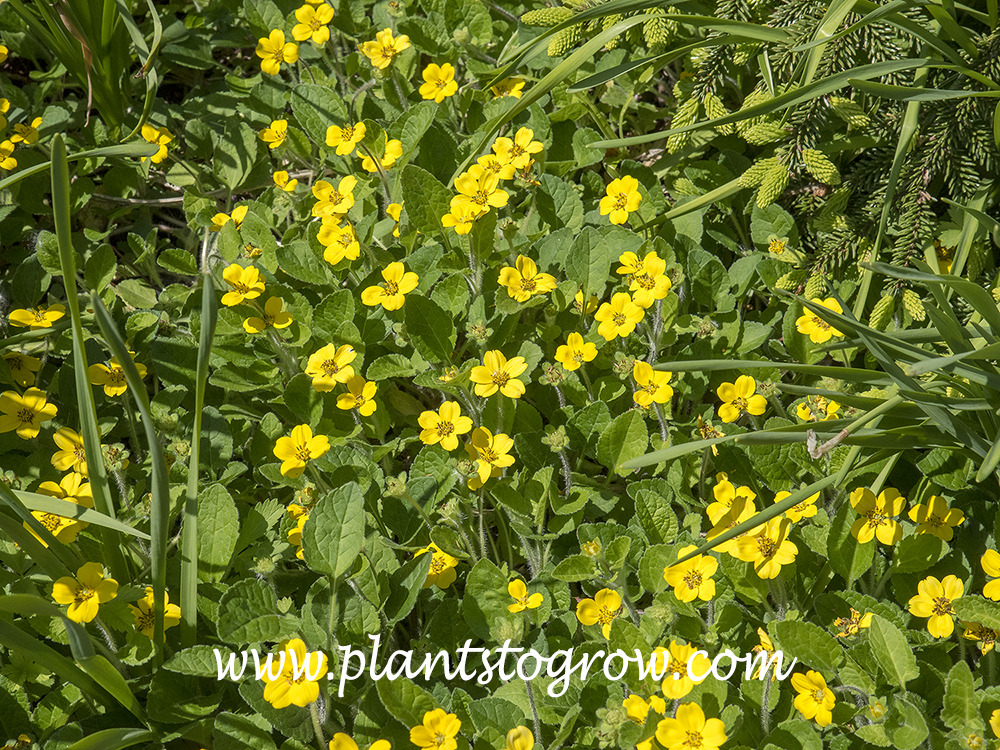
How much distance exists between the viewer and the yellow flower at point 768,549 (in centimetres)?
201

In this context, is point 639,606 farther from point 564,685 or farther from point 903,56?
point 903,56

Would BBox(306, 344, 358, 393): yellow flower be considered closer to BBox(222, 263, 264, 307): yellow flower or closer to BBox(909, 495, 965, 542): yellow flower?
BBox(222, 263, 264, 307): yellow flower

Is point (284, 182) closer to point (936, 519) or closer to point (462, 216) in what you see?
point (462, 216)

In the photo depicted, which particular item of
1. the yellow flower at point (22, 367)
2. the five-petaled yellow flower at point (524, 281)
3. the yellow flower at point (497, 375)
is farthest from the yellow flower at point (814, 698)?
the yellow flower at point (22, 367)

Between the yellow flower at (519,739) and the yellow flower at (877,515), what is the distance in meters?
0.94

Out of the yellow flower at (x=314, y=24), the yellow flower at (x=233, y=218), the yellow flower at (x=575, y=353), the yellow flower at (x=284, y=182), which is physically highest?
the yellow flower at (x=314, y=24)

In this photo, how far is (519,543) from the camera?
256cm

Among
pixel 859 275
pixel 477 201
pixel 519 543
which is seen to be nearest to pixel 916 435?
pixel 859 275

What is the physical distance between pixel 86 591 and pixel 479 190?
61.3 inches

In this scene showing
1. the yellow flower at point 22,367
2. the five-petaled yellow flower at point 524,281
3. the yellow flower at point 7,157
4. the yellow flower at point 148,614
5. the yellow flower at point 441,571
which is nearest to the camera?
the yellow flower at point 148,614

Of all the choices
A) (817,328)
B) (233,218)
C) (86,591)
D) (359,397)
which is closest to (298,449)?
(359,397)

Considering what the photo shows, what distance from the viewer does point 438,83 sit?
318 cm

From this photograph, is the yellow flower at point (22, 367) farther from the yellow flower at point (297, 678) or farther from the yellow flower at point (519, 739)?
the yellow flower at point (519, 739)

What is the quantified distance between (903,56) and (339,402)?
1.95m
